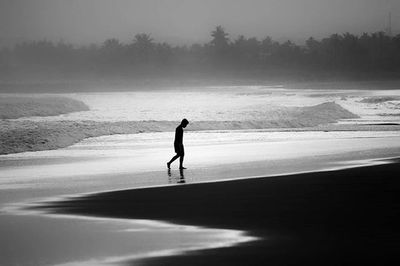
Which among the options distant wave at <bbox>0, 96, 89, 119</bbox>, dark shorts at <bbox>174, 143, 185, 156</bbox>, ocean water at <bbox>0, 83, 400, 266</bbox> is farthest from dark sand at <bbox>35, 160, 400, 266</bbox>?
distant wave at <bbox>0, 96, 89, 119</bbox>

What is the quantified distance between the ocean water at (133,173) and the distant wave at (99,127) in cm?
107

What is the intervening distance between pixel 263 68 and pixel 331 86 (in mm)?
22835

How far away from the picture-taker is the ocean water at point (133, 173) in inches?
431

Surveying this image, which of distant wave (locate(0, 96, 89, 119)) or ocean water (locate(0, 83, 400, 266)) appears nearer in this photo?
ocean water (locate(0, 83, 400, 266))

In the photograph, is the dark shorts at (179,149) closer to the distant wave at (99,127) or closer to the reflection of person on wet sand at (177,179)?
the reflection of person on wet sand at (177,179)

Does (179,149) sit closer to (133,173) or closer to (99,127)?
(133,173)

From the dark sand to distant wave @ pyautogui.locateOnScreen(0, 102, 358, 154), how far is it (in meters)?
13.5

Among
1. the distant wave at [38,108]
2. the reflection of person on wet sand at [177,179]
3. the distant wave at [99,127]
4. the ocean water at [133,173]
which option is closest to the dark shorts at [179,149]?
the ocean water at [133,173]

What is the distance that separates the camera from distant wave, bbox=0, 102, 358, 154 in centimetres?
2981

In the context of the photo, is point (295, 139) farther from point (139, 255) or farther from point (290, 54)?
point (290, 54)

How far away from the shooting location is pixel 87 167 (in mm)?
22297

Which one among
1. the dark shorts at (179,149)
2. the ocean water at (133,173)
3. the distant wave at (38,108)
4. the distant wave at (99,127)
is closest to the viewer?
the ocean water at (133,173)

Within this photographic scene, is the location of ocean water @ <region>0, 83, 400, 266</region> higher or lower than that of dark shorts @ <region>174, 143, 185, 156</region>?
lower

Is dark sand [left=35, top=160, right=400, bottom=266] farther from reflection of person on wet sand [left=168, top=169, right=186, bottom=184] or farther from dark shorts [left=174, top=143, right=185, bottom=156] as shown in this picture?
dark shorts [left=174, top=143, right=185, bottom=156]
